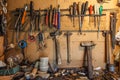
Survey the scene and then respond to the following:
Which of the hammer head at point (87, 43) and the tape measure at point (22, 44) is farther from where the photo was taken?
the tape measure at point (22, 44)

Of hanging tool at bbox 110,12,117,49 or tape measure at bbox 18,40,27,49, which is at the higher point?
hanging tool at bbox 110,12,117,49

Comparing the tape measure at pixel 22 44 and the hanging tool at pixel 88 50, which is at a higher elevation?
the tape measure at pixel 22 44

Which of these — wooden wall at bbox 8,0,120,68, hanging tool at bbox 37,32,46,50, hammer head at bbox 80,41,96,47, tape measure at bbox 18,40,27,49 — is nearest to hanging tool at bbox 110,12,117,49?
wooden wall at bbox 8,0,120,68

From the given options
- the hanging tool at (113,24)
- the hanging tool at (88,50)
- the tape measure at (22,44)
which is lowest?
the hanging tool at (88,50)

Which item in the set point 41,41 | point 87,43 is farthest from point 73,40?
point 41,41

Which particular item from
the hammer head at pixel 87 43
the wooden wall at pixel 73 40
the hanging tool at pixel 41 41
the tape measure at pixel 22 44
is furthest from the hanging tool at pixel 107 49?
the tape measure at pixel 22 44

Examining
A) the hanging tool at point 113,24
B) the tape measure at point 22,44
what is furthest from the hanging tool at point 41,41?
the hanging tool at point 113,24

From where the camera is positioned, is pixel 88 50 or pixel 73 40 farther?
pixel 73 40

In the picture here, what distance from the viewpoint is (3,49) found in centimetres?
313

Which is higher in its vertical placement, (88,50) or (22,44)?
(22,44)

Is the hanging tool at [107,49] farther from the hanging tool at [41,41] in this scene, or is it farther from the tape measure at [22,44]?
the tape measure at [22,44]

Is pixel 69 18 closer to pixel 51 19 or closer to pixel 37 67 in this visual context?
pixel 51 19

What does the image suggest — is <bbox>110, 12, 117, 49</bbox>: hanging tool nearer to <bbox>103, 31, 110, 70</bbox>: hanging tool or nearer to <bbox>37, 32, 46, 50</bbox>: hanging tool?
<bbox>103, 31, 110, 70</bbox>: hanging tool

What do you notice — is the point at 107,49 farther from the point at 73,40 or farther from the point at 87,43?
the point at 73,40
